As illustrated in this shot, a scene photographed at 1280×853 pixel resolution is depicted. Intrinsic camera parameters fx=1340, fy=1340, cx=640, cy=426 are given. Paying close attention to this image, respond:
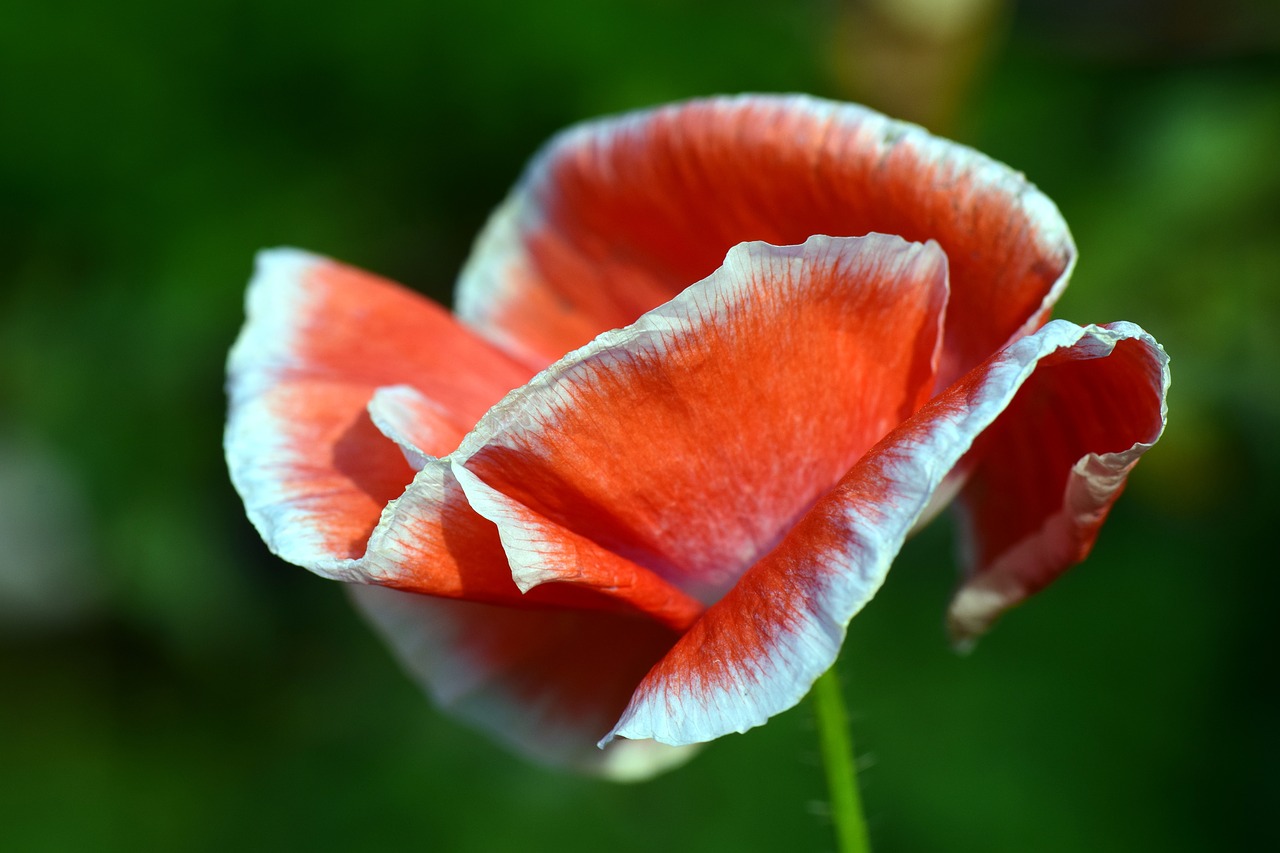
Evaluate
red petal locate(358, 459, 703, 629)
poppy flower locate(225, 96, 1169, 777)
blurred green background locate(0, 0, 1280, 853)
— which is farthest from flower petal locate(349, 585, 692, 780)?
blurred green background locate(0, 0, 1280, 853)

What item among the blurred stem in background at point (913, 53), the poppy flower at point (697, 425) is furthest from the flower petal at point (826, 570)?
the blurred stem in background at point (913, 53)

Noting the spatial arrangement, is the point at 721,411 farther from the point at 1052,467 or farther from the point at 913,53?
the point at 913,53

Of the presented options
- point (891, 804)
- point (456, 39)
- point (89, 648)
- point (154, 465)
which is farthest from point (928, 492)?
point (89, 648)

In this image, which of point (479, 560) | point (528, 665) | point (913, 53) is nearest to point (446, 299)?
point (913, 53)

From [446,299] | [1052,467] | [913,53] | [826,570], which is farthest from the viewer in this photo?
[446,299]

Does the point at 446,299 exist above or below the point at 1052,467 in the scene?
below

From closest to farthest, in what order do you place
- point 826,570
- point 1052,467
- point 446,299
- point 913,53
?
1. point 826,570
2. point 1052,467
3. point 913,53
4. point 446,299

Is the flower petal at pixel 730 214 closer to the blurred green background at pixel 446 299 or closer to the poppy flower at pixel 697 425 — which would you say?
the poppy flower at pixel 697 425

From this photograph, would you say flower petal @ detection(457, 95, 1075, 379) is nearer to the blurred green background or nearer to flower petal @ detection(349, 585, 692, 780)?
flower petal @ detection(349, 585, 692, 780)
